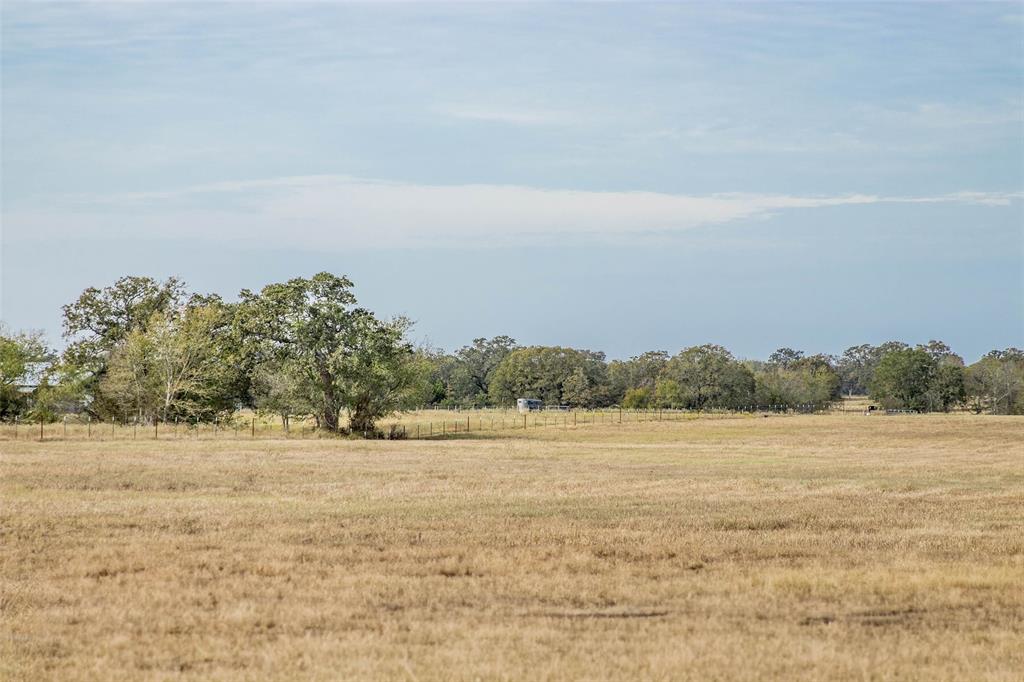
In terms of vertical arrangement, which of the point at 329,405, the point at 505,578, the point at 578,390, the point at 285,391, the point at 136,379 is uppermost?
the point at 578,390

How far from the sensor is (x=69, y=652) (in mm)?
13312

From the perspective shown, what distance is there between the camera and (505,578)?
18.1m

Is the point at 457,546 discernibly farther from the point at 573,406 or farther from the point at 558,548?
the point at 573,406

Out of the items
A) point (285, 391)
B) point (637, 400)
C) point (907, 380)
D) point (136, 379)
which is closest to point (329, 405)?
point (285, 391)

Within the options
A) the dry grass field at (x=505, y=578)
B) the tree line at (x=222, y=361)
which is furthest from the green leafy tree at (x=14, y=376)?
the dry grass field at (x=505, y=578)

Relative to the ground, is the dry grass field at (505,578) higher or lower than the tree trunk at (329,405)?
lower

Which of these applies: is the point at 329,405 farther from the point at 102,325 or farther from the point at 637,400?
the point at 637,400

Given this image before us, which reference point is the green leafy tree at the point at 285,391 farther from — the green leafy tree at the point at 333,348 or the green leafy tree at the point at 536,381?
the green leafy tree at the point at 536,381

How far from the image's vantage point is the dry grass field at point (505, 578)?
13055 millimetres

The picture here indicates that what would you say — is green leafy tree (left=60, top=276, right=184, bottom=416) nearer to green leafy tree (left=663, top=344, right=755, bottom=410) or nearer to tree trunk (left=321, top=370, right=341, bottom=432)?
tree trunk (left=321, top=370, right=341, bottom=432)

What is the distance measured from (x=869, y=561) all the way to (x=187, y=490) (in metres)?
21.5

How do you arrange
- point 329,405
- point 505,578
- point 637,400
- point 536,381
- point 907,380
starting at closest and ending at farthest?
1. point 505,578
2. point 329,405
3. point 907,380
4. point 637,400
5. point 536,381

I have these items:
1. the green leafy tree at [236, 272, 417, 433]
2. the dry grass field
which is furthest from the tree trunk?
the dry grass field

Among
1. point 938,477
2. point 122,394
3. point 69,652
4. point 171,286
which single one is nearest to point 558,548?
point 69,652
